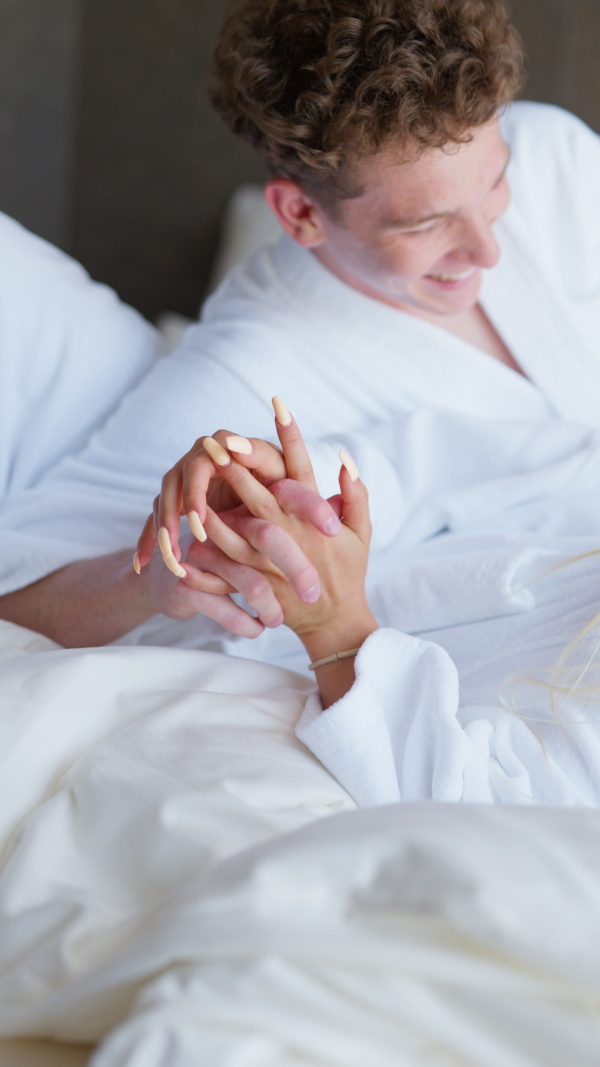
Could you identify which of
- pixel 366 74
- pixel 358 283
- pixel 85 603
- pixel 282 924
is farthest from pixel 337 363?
pixel 282 924

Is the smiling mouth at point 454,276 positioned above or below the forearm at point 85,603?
above

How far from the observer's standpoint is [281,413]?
92 cm

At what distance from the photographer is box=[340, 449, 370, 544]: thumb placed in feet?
3.08

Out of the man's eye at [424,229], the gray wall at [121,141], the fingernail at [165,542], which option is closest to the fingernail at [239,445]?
the fingernail at [165,542]

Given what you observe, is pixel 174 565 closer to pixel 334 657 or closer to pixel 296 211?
pixel 334 657

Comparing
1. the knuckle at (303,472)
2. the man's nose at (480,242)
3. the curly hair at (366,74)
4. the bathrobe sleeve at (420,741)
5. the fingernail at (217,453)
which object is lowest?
the bathrobe sleeve at (420,741)

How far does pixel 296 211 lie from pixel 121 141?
163cm

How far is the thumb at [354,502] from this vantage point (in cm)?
94

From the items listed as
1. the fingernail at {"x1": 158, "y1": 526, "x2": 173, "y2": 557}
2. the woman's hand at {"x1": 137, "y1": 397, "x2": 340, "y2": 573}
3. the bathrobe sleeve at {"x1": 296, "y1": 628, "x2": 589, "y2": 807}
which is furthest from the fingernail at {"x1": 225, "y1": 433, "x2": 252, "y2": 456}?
the bathrobe sleeve at {"x1": 296, "y1": 628, "x2": 589, "y2": 807}

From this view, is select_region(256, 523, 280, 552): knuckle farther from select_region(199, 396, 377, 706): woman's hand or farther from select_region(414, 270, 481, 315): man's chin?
select_region(414, 270, 481, 315): man's chin

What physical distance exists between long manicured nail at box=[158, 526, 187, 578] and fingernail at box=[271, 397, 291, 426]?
0.52ft

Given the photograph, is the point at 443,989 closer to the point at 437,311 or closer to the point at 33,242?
the point at 437,311

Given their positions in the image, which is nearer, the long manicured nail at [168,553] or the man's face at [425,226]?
the long manicured nail at [168,553]

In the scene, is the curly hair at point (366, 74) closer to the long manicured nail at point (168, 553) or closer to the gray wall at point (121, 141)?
the long manicured nail at point (168, 553)
